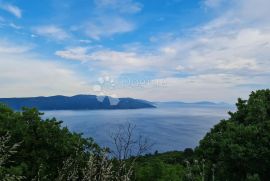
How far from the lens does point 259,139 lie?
1667 cm

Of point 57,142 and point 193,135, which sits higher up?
point 57,142

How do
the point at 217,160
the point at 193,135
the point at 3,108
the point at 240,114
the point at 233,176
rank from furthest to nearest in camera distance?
the point at 193,135 → the point at 240,114 → the point at 217,160 → the point at 233,176 → the point at 3,108

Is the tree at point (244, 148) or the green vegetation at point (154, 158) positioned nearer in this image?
the green vegetation at point (154, 158)

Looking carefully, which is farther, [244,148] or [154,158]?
[244,148]

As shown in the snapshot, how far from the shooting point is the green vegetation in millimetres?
11969

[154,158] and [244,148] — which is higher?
[244,148]

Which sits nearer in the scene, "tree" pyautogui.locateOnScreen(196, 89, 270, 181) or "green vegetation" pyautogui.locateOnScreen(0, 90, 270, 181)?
"green vegetation" pyautogui.locateOnScreen(0, 90, 270, 181)

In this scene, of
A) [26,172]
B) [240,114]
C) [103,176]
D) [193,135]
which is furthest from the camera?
[193,135]

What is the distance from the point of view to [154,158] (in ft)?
45.4

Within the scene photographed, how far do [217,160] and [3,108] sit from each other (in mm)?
10825

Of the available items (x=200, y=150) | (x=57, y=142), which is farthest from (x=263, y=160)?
(x=57, y=142)

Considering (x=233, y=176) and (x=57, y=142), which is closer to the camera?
(x=57, y=142)

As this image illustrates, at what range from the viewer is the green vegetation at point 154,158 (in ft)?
39.3

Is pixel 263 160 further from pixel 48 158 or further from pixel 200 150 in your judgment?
pixel 48 158
